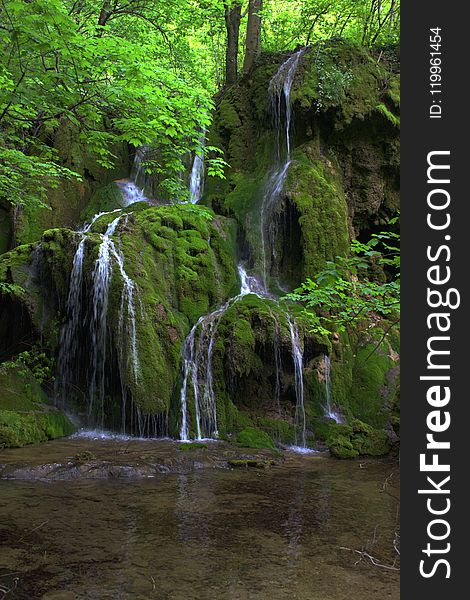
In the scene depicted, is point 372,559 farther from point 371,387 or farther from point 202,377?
point 371,387

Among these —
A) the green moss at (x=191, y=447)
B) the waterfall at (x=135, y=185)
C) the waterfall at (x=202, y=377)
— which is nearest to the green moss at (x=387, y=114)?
the waterfall at (x=135, y=185)

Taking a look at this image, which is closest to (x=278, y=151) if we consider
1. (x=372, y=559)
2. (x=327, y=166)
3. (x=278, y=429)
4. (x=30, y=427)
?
(x=327, y=166)

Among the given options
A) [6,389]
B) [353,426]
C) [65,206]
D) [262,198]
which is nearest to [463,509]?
[353,426]

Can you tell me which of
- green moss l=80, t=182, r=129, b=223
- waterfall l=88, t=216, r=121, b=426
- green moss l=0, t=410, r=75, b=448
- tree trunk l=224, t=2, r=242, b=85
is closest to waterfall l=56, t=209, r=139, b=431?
waterfall l=88, t=216, r=121, b=426

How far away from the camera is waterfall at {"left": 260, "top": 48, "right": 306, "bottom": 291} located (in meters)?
13.1

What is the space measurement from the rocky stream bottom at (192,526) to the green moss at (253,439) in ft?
2.70

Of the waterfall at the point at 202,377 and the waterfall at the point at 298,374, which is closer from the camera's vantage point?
the waterfall at the point at 202,377

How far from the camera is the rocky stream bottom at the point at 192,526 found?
11.8 ft

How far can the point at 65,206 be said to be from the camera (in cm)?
1448

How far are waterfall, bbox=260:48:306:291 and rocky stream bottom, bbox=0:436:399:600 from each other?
266 inches

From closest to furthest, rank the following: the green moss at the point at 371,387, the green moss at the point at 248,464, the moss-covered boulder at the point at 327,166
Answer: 1. the green moss at the point at 248,464
2. the green moss at the point at 371,387
3. the moss-covered boulder at the point at 327,166

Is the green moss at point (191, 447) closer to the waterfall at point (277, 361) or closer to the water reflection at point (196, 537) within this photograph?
the water reflection at point (196, 537)

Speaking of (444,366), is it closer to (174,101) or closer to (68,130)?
(174,101)

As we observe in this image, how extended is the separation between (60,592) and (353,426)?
6.46m
